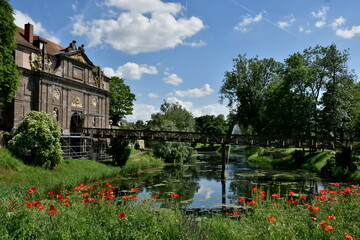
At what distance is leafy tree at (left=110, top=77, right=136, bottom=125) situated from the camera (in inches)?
1948

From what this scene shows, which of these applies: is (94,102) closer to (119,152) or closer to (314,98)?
(119,152)

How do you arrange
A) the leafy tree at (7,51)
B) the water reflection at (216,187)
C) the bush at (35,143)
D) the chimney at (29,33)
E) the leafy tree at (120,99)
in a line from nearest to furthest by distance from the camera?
the water reflection at (216,187)
the bush at (35,143)
the leafy tree at (7,51)
the chimney at (29,33)
the leafy tree at (120,99)

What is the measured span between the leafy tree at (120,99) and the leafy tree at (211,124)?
26.2 meters

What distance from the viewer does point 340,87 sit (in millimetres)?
28375

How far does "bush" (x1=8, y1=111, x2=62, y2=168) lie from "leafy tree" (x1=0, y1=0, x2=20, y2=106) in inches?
97.3

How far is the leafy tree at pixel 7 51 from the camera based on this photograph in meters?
20.7

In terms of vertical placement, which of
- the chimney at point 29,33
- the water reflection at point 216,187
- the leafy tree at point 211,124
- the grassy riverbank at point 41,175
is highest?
the chimney at point 29,33

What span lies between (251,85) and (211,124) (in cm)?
3854

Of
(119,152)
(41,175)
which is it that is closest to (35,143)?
(41,175)

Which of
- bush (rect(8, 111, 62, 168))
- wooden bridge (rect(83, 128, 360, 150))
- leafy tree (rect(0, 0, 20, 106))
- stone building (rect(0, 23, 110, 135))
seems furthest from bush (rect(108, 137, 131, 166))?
leafy tree (rect(0, 0, 20, 106))

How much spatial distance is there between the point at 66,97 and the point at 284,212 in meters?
27.3

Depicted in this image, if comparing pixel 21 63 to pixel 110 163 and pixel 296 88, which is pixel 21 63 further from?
pixel 296 88

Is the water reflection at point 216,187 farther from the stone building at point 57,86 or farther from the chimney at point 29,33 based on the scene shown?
the chimney at point 29,33

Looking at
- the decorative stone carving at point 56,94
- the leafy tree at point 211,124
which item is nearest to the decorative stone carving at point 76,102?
the decorative stone carving at point 56,94
